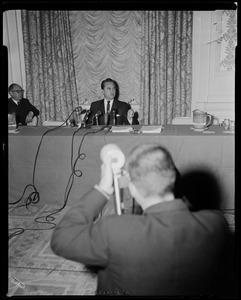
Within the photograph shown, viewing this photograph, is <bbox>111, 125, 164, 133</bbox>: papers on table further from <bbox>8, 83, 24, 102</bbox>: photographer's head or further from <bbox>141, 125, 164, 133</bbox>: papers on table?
<bbox>8, 83, 24, 102</bbox>: photographer's head

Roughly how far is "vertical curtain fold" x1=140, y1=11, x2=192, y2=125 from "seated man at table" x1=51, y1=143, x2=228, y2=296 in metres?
3.93

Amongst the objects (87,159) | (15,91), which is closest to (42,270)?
(87,159)

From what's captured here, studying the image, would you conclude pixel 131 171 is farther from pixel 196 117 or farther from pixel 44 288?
pixel 196 117

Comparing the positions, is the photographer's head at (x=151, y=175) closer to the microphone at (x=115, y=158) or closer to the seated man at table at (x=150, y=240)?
the seated man at table at (x=150, y=240)

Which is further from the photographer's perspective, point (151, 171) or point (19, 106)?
point (19, 106)

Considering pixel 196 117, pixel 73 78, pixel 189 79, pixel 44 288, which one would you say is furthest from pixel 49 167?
pixel 189 79

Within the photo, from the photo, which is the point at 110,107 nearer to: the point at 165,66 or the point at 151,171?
the point at 165,66

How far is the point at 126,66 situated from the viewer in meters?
5.16

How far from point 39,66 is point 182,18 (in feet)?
7.53

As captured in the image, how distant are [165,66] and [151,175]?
4.00 metres

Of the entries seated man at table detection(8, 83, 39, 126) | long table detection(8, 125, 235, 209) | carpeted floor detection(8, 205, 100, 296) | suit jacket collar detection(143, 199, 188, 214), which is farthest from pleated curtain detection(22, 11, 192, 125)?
suit jacket collar detection(143, 199, 188, 214)

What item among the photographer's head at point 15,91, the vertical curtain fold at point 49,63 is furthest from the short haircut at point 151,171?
the vertical curtain fold at point 49,63

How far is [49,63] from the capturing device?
17.3ft

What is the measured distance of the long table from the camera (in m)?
3.25
